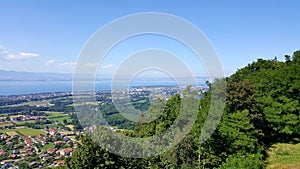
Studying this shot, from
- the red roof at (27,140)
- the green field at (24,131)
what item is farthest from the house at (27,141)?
the green field at (24,131)

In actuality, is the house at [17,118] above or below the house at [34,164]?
above

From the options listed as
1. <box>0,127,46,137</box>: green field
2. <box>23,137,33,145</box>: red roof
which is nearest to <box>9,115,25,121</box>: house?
<box>0,127,46,137</box>: green field

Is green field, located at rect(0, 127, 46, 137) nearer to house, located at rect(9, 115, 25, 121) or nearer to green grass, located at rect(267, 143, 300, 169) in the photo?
house, located at rect(9, 115, 25, 121)

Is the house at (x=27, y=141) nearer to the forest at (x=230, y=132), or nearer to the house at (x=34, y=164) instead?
the house at (x=34, y=164)

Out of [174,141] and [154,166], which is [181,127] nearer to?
[174,141]

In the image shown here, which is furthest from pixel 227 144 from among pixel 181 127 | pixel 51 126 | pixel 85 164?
pixel 51 126

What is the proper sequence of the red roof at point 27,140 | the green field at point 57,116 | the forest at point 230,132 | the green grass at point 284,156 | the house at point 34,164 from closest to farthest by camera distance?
the forest at point 230,132 → the green grass at point 284,156 → the house at point 34,164 → the red roof at point 27,140 → the green field at point 57,116
